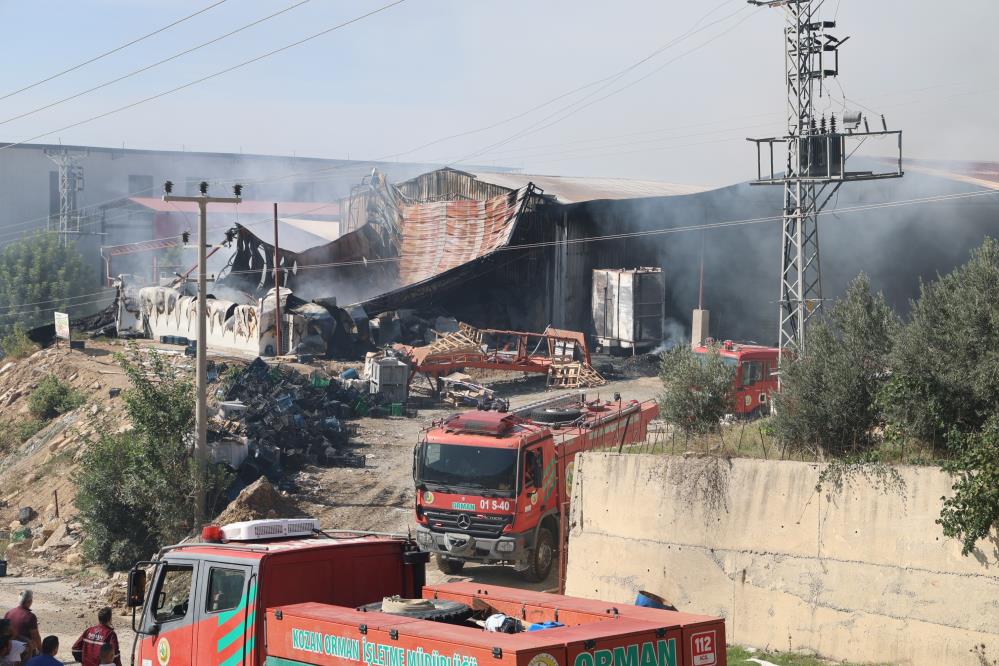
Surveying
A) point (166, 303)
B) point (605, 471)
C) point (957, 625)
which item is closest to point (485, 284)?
point (166, 303)

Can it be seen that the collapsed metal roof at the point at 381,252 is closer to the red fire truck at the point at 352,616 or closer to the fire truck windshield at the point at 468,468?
the fire truck windshield at the point at 468,468

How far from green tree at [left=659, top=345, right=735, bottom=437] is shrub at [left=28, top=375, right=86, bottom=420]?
24.3 m

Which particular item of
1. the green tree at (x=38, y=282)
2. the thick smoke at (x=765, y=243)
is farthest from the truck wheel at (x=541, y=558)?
the green tree at (x=38, y=282)

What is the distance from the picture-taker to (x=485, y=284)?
4447 centimetres

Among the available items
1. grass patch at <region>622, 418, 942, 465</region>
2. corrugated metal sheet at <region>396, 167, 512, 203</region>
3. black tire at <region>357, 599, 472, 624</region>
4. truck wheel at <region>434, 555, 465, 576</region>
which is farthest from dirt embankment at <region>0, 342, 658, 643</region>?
corrugated metal sheet at <region>396, 167, 512, 203</region>

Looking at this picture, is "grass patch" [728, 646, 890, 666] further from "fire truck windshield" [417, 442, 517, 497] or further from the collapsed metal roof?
the collapsed metal roof

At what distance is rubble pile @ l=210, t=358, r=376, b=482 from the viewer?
23797 mm

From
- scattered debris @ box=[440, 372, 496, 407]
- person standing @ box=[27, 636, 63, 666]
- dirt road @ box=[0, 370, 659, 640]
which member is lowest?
dirt road @ box=[0, 370, 659, 640]

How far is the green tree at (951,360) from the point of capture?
11312 millimetres

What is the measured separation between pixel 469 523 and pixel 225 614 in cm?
774

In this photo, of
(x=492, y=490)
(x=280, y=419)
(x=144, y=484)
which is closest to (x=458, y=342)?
(x=280, y=419)

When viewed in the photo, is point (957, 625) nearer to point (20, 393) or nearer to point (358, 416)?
point (358, 416)

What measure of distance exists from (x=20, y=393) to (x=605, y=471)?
3045 centimetres

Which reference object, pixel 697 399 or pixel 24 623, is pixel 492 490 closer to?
pixel 697 399
